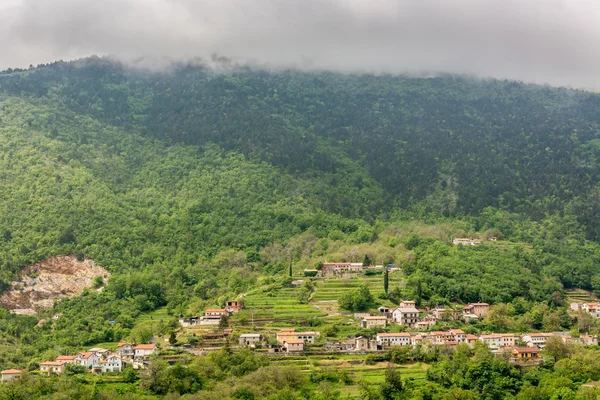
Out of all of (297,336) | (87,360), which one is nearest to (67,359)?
(87,360)

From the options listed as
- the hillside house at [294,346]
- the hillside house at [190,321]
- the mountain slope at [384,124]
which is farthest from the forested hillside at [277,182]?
the hillside house at [294,346]

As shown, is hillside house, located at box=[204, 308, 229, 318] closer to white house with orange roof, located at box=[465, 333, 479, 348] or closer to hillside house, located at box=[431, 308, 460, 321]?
hillside house, located at box=[431, 308, 460, 321]

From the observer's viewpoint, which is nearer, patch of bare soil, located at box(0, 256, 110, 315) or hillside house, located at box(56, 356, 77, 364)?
hillside house, located at box(56, 356, 77, 364)

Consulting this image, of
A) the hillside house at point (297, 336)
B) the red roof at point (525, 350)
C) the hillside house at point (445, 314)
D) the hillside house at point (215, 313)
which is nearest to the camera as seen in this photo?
the red roof at point (525, 350)

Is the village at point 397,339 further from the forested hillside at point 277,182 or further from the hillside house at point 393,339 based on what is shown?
the forested hillside at point 277,182

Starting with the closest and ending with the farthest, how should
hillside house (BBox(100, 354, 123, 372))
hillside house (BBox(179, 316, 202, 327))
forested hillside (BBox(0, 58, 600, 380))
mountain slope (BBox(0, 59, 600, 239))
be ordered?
hillside house (BBox(100, 354, 123, 372))
hillside house (BBox(179, 316, 202, 327))
forested hillside (BBox(0, 58, 600, 380))
mountain slope (BBox(0, 59, 600, 239))

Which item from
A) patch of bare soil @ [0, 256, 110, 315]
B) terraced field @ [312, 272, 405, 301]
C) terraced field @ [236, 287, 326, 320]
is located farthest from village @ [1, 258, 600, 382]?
patch of bare soil @ [0, 256, 110, 315]

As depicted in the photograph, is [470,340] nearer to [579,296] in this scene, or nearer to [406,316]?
[406,316]
